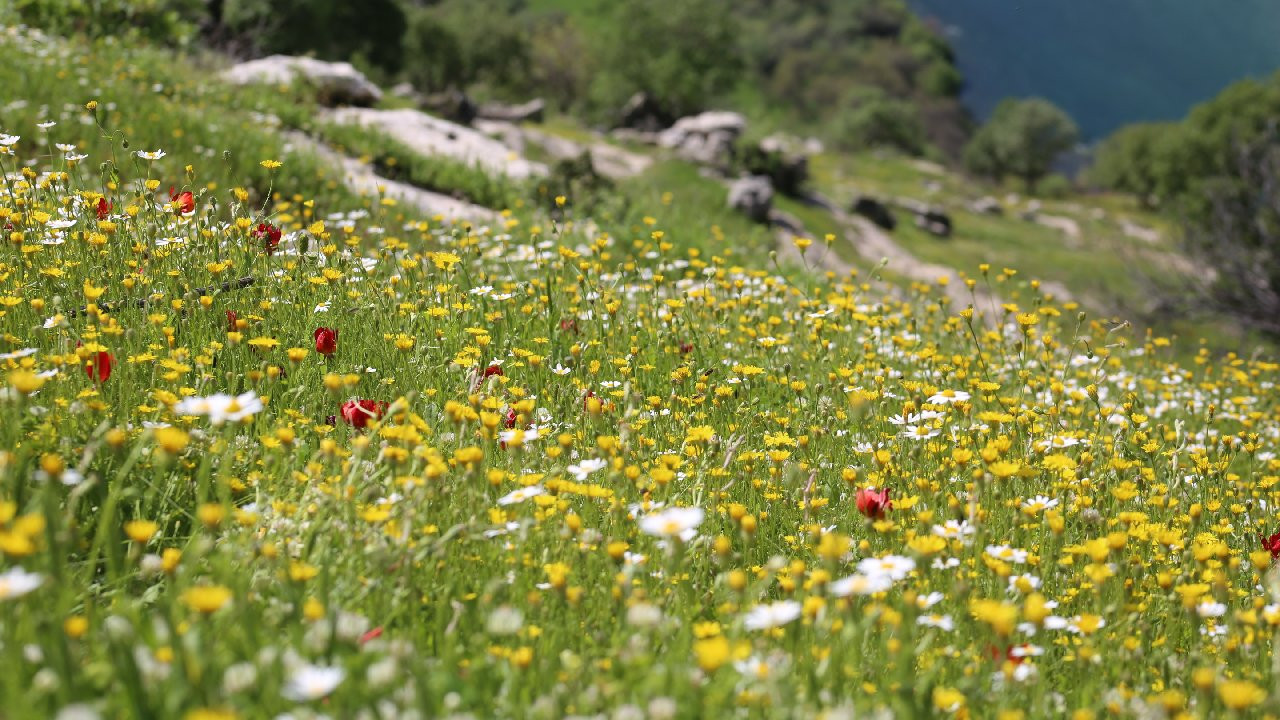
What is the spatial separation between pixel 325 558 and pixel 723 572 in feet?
4.38

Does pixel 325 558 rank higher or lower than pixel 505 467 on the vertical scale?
higher

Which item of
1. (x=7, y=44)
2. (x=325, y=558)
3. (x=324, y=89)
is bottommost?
(x=324, y=89)

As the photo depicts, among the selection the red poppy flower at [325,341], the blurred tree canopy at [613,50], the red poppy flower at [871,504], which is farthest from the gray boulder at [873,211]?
the red poppy flower at [871,504]

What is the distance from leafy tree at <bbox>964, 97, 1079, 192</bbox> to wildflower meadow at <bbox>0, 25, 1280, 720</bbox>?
100085 millimetres

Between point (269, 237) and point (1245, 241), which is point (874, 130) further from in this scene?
point (269, 237)

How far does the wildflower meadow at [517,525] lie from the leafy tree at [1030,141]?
100 m

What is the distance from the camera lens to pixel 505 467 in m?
3.59

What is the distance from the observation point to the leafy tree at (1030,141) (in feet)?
313

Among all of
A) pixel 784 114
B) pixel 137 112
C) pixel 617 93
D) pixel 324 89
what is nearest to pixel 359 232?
pixel 137 112

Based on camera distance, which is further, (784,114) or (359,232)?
(784,114)

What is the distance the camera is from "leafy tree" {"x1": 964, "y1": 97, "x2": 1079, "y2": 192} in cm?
9550

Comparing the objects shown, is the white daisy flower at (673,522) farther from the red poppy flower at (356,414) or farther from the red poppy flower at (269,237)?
the red poppy flower at (269,237)

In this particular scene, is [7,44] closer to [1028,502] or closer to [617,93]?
[1028,502]

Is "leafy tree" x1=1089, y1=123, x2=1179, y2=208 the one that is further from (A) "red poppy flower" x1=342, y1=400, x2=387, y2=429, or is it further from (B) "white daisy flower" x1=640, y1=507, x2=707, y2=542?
(B) "white daisy flower" x1=640, y1=507, x2=707, y2=542
